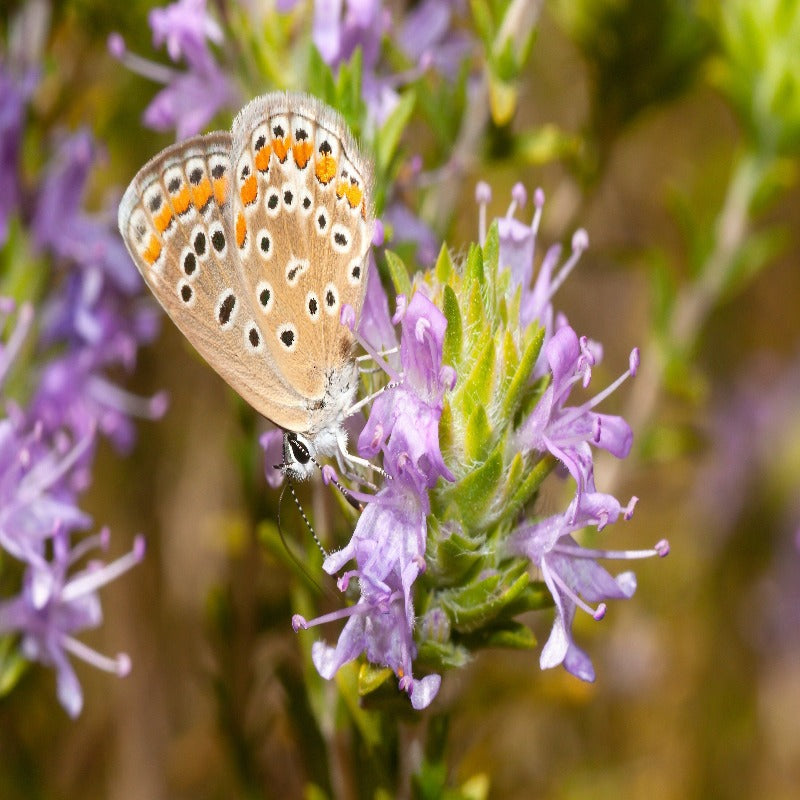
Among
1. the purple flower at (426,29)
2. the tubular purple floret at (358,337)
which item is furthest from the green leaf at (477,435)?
the purple flower at (426,29)

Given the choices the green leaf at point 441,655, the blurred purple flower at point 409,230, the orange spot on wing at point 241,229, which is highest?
the orange spot on wing at point 241,229

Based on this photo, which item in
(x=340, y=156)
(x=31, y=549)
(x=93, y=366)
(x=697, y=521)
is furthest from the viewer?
(x=697, y=521)

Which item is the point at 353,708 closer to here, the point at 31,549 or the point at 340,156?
the point at 31,549

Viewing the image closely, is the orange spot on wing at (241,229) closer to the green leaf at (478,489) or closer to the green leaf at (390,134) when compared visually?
the green leaf at (390,134)

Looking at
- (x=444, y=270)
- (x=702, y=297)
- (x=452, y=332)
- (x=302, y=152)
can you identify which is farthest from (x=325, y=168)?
(x=702, y=297)

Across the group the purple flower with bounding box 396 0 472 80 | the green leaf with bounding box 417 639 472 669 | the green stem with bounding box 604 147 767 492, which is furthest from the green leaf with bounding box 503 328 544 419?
the green stem with bounding box 604 147 767 492

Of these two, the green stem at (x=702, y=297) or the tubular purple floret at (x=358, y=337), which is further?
the green stem at (x=702, y=297)

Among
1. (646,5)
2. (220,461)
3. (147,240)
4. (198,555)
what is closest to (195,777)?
(198,555)

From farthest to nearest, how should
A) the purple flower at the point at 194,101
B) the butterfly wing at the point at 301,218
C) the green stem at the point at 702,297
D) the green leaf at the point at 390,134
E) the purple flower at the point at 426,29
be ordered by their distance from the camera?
the green stem at the point at 702,297, the purple flower at the point at 426,29, the purple flower at the point at 194,101, the green leaf at the point at 390,134, the butterfly wing at the point at 301,218
